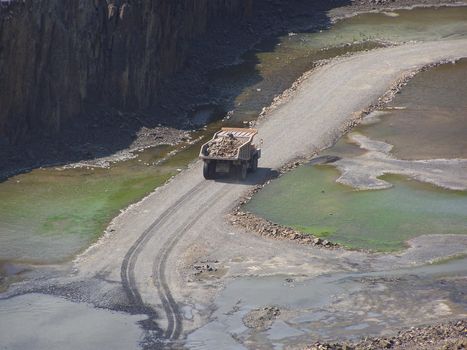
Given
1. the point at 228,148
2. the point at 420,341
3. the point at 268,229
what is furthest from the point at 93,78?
the point at 420,341

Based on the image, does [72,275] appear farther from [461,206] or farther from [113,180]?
[461,206]

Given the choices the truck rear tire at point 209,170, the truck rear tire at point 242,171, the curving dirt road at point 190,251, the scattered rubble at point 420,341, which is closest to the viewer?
the scattered rubble at point 420,341

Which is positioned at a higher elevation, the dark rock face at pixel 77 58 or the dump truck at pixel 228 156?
the dark rock face at pixel 77 58

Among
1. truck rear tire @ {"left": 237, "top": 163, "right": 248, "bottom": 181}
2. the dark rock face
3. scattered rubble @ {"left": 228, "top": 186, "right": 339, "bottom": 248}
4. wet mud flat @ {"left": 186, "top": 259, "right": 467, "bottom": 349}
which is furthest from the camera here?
the dark rock face

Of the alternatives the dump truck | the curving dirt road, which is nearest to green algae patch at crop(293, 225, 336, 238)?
the curving dirt road

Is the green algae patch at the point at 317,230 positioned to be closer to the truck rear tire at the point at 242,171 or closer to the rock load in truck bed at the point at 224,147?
the truck rear tire at the point at 242,171

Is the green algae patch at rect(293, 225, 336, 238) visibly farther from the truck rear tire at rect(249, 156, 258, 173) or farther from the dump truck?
the truck rear tire at rect(249, 156, 258, 173)

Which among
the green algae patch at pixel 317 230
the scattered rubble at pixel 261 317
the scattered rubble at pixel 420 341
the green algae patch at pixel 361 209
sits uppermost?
the green algae patch at pixel 361 209

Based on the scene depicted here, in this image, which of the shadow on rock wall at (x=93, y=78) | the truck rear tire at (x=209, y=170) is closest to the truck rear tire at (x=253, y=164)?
the truck rear tire at (x=209, y=170)

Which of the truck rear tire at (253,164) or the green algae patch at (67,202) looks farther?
the truck rear tire at (253,164)
